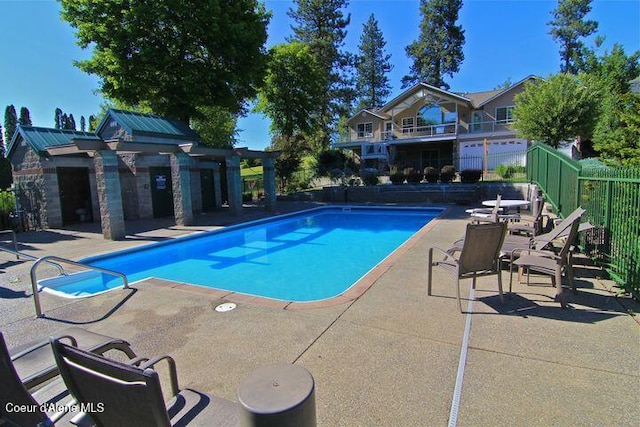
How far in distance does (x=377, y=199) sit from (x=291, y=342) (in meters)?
18.9

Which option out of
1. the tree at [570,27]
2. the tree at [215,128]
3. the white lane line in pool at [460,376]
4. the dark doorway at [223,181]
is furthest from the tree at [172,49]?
the tree at [570,27]

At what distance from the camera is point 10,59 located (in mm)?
15531

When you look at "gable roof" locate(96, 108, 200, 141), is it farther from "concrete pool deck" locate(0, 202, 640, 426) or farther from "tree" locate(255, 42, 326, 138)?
"tree" locate(255, 42, 326, 138)

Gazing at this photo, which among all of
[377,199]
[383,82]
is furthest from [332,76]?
[377,199]

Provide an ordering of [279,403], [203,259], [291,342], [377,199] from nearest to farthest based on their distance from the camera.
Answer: [279,403]
[291,342]
[203,259]
[377,199]

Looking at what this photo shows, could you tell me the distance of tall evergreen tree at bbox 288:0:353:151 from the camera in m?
39.4

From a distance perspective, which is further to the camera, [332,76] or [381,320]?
[332,76]

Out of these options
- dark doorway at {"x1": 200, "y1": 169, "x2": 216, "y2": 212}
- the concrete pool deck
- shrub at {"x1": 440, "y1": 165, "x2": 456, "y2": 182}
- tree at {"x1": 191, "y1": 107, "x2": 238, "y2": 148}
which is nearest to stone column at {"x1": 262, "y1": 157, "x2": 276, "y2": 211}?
dark doorway at {"x1": 200, "y1": 169, "x2": 216, "y2": 212}

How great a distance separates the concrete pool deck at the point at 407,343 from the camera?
2680mm

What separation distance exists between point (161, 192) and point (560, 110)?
61.2 ft

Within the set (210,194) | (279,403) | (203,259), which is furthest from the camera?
(210,194)

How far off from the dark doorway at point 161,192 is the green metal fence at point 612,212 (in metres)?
15.5

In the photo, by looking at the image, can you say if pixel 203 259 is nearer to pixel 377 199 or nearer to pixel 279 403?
pixel 279 403

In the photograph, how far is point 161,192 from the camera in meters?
16.5
